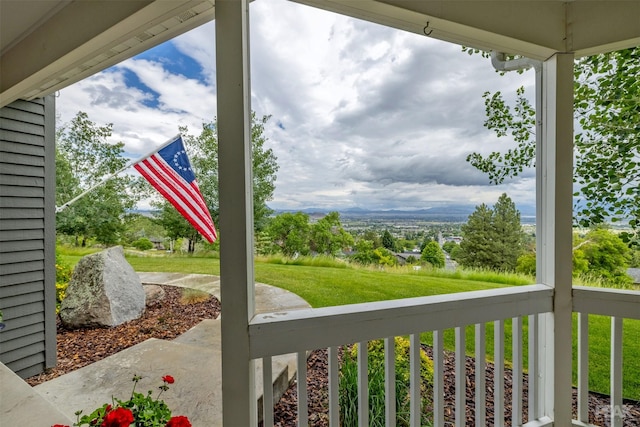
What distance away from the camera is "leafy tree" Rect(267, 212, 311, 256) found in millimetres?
1181

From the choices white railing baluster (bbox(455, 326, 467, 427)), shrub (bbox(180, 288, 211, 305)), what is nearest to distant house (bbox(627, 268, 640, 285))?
white railing baluster (bbox(455, 326, 467, 427))

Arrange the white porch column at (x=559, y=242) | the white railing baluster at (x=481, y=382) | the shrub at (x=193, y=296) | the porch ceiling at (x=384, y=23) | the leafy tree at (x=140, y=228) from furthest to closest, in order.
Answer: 1. the shrub at (x=193, y=296)
2. the leafy tree at (x=140, y=228)
3. the white porch column at (x=559, y=242)
4. the white railing baluster at (x=481, y=382)
5. the porch ceiling at (x=384, y=23)

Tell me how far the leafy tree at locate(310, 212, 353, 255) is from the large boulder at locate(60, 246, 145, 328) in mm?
1374

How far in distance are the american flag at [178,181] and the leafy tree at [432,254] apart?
3.32 ft

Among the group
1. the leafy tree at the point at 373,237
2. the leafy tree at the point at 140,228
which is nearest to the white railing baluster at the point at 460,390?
the leafy tree at the point at 373,237

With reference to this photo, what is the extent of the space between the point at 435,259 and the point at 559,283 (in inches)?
25.4

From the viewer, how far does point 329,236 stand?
123cm

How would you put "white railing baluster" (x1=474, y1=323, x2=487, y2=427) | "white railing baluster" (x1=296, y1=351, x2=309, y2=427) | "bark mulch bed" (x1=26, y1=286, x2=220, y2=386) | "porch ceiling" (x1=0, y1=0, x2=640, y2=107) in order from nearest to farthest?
1. "white railing baluster" (x1=296, y1=351, x2=309, y2=427)
2. "porch ceiling" (x1=0, y1=0, x2=640, y2=107)
3. "white railing baluster" (x1=474, y1=323, x2=487, y2=427)
4. "bark mulch bed" (x1=26, y1=286, x2=220, y2=386)

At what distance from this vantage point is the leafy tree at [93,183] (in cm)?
170

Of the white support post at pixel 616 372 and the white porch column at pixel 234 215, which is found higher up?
the white porch column at pixel 234 215

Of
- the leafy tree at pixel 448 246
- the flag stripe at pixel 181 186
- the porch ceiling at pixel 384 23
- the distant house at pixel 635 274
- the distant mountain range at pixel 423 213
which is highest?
the porch ceiling at pixel 384 23

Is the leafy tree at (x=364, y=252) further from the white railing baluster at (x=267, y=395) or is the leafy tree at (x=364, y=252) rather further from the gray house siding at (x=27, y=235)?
the gray house siding at (x=27, y=235)

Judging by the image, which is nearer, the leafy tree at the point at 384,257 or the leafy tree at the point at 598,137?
the leafy tree at the point at 384,257

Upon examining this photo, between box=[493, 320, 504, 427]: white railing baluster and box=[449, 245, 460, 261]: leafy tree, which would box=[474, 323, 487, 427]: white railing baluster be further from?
box=[449, 245, 460, 261]: leafy tree
